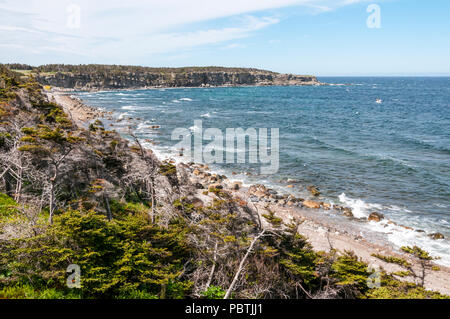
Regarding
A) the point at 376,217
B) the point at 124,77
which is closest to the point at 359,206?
the point at 376,217

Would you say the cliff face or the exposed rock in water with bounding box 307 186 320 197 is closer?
the exposed rock in water with bounding box 307 186 320 197

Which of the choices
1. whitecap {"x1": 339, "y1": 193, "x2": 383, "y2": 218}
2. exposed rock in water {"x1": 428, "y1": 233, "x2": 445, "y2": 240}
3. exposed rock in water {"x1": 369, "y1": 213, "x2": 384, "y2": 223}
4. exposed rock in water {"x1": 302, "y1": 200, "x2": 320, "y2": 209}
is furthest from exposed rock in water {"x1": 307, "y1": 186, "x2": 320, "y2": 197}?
exposed rock in water {"x1": 428, "y1": 233, "x2": 445, "y2": 240}

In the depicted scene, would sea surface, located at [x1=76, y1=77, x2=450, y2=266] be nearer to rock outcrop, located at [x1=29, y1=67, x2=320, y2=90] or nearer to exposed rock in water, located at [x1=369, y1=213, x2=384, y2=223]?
exposed rock in water, located at [x1=369, y1=213, x2=384, y2=223]

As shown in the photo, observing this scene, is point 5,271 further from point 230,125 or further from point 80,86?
point 80,86

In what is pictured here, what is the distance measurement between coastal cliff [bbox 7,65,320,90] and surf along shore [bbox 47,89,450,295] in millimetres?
105420

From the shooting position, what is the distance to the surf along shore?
49.3 ft

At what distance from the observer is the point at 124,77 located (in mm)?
150750

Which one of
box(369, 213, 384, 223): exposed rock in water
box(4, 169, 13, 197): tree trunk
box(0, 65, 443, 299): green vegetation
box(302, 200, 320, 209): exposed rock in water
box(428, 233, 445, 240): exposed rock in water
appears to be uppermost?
box(4, 169, 13, 197): tree trunk

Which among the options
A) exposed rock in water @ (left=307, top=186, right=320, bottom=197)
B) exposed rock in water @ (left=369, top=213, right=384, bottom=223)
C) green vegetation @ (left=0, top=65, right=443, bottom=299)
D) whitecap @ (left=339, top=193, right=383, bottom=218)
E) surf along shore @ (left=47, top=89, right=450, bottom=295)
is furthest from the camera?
exposed rock in water @ (left=307, top=186, right=320, bottom=197)

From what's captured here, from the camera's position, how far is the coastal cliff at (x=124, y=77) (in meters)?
125

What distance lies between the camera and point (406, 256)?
16.5 meters

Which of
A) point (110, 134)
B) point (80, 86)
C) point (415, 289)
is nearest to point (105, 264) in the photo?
point (415, 289)

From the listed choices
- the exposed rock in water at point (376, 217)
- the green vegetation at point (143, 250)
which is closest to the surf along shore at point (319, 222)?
the exposed rock in water at point (376, 217)
